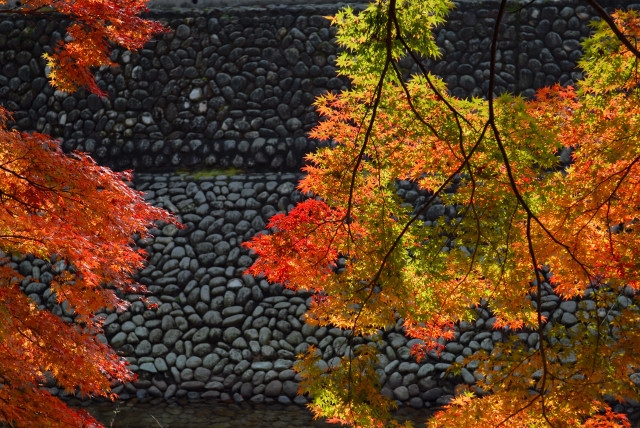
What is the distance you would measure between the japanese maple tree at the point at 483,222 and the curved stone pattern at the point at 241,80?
5081 millimetres

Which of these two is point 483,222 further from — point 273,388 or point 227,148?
point 227,148

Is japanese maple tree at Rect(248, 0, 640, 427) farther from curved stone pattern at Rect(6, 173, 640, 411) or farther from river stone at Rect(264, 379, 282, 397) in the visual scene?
river stone at Rect(264, 379, 282, 397)

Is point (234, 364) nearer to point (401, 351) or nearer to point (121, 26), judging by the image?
point (401, 351)

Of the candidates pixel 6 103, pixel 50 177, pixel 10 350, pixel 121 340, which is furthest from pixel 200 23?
pixel 10 350

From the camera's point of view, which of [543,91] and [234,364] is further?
[234,364]

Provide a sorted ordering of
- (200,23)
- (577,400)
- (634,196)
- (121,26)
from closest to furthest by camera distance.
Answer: (577,400), (634,196), (121,26), (200,23)

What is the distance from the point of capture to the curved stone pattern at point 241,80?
9.45 metres

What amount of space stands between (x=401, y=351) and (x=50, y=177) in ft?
15.8

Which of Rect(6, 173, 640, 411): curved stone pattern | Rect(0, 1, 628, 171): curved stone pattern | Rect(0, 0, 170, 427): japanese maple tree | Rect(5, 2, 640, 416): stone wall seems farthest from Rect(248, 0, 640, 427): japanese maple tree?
Rect(0, 1, 628, 171): curved stone pattern

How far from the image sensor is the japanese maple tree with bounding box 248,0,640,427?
3906mm

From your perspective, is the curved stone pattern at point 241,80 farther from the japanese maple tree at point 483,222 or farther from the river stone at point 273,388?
the japanese maple tree at point 483,222

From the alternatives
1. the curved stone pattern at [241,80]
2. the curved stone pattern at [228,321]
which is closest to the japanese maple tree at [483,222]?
the curved stone pattern at [228,321]

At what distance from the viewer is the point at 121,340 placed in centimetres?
861

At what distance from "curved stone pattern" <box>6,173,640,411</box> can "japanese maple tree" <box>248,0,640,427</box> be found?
336cm
